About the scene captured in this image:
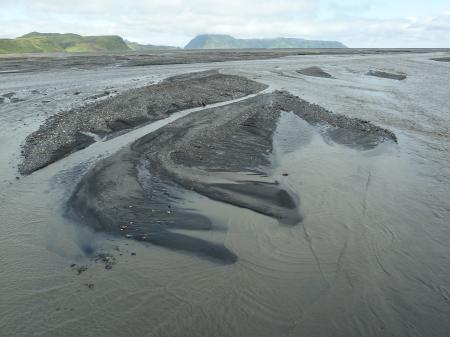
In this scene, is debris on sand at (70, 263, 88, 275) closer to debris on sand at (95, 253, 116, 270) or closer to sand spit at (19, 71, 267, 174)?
debris on sand at (95, 253, 116, 270)

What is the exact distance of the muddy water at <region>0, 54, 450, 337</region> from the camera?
31.8 ft

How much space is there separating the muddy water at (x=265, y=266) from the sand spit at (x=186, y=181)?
21.9 inches

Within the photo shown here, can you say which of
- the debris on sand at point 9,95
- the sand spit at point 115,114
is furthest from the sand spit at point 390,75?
the debris on sand at point 9,95

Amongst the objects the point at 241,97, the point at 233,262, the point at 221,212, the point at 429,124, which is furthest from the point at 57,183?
the point at 429,124

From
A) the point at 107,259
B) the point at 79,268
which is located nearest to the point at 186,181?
the point at 107,259

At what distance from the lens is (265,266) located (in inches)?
472

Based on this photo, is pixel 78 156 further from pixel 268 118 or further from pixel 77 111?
pixel 268 118

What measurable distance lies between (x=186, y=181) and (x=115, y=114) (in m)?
14.9

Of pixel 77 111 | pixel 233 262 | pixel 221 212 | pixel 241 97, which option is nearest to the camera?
pixel 233 262

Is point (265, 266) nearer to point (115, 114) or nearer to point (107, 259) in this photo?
point (107, 259)

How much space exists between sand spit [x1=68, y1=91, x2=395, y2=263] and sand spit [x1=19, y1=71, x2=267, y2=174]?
3740 mm

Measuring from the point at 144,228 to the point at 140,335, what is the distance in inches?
196

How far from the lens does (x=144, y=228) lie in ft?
45.3

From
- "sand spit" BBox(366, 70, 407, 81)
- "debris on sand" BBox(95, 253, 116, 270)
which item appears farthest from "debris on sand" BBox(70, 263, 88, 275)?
"sand spit" BBox(366, 70, 407, 81)
